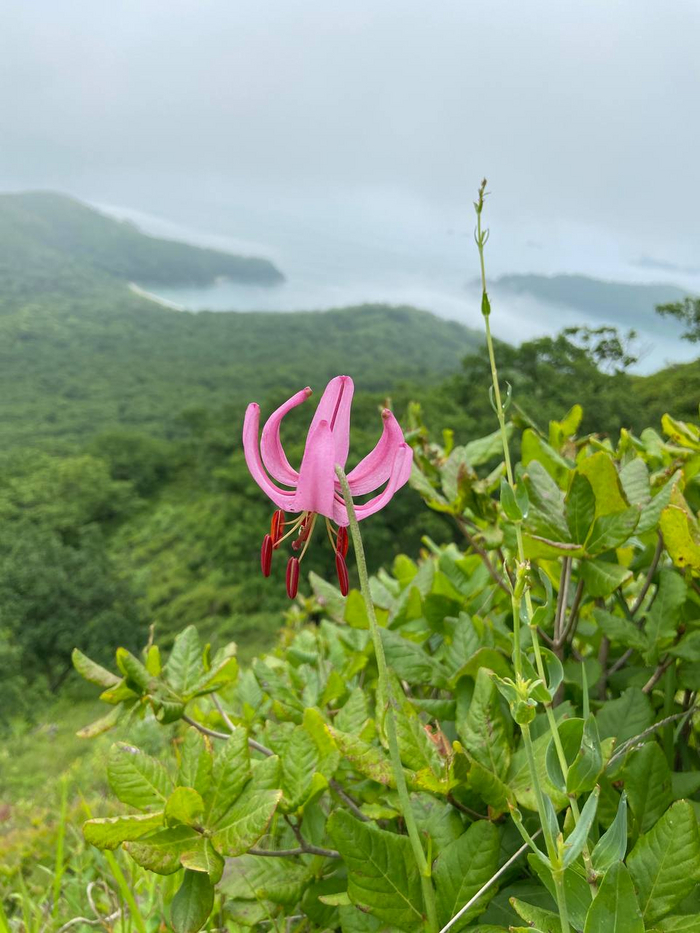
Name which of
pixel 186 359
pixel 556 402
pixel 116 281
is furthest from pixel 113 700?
pixel 116 281

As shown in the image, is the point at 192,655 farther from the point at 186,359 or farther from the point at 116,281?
the point at 116,281

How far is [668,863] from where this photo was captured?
547mm

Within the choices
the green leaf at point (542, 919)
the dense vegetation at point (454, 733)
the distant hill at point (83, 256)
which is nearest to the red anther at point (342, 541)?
the dense vegetation at point (454, 733)

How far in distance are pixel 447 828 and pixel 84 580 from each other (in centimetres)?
2736

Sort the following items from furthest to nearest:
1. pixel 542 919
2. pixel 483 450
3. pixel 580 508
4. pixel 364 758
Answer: pixel 483 450 → pixel 580 508 → pixel 364 758 → pixel 542 919

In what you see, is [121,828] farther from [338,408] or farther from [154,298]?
[154,298]

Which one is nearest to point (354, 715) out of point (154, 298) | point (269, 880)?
point (269, 880)

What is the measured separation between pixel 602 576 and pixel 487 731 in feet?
0.81

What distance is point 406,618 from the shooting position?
1.03 meters

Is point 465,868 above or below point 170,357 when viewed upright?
above

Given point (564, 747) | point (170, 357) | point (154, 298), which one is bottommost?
point (170, 357)

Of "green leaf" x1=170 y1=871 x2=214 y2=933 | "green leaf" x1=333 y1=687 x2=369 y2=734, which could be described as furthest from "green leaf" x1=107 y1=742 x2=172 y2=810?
"green leaf" x1=333 y1=687 x2=369 y2=734

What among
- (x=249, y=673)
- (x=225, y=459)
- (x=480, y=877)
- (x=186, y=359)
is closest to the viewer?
(x=480, y=877)

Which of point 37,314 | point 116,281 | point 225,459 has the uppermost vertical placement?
point 116,281
